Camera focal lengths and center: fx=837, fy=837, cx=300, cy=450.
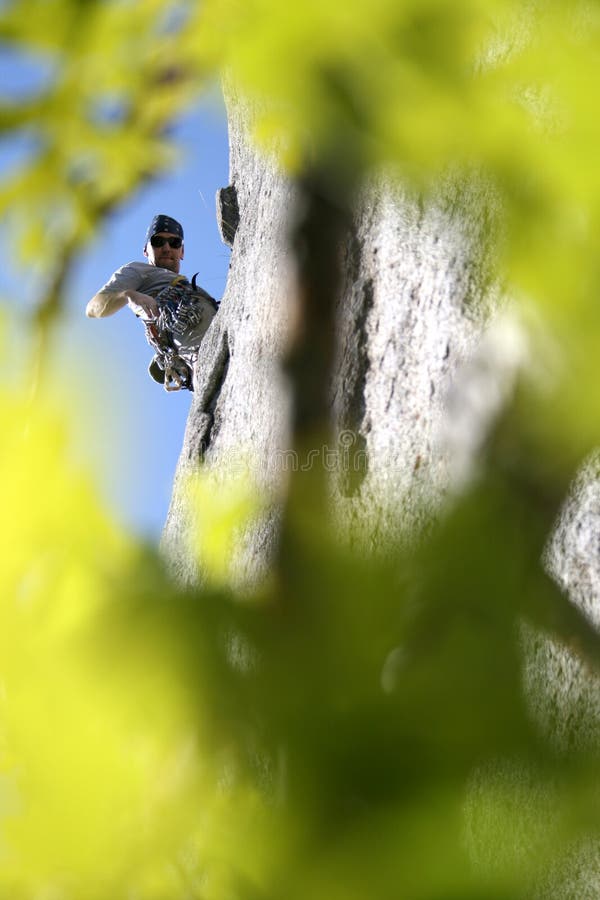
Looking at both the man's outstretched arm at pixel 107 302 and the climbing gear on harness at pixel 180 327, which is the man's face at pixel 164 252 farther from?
the man's outstretched arm at pixel 107 302

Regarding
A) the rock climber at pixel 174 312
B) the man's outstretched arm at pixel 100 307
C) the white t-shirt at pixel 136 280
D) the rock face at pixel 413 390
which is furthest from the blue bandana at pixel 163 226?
the man's outstretched arm at pixel 100 307

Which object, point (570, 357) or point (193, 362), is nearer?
point (570, 357)

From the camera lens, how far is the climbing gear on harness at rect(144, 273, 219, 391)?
173cm

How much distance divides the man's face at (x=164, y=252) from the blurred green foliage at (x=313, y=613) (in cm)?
165

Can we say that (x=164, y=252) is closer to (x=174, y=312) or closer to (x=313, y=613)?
(x=174, y=312)

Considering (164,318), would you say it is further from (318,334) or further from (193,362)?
(318,334)

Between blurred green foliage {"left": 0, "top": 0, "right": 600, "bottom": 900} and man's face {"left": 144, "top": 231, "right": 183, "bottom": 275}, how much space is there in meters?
1.65

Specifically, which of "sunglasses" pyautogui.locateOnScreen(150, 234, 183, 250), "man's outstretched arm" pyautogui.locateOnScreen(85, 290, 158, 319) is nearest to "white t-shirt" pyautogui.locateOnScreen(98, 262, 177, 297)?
"man's outstretched arm" pyautogui.locateOnScreen(85, 290, 158, 319)

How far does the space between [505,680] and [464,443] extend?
15cm

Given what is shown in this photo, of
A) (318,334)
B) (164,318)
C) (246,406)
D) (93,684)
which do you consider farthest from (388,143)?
(164,318)

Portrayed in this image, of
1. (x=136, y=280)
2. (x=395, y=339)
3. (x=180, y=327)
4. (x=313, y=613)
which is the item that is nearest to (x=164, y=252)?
(x=180, y=327)

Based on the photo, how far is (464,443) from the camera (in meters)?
0.33

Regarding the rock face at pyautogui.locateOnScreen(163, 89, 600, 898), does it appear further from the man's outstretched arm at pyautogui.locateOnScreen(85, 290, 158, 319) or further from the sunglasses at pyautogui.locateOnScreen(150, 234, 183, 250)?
the sunglasses at pyautogui.locateOnScreen(150, 234, 183, 250)

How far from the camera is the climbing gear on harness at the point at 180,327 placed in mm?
1731
